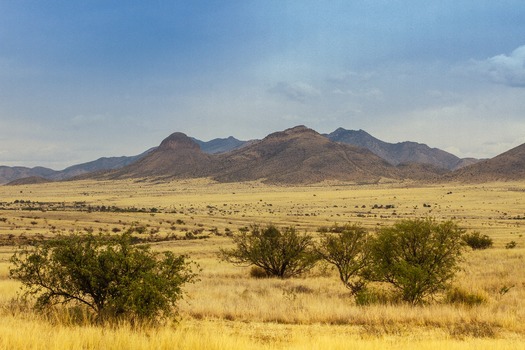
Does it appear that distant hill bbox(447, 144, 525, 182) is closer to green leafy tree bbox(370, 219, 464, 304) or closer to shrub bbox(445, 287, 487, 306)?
green leafy tree bbox(370, 219, 464, 304)

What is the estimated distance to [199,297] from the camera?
1438 cm

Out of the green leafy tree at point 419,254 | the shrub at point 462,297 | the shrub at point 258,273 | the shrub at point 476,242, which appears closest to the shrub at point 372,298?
the green leafy tree at point 419,254

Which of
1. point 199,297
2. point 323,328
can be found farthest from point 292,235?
point 323,328

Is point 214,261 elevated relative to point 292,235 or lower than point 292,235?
lower

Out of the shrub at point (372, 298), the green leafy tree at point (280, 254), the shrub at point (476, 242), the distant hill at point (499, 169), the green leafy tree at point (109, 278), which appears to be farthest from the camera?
the distant hill at point (499, 169)

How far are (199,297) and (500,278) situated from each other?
1172 centimetres

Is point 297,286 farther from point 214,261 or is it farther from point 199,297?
point 214,261

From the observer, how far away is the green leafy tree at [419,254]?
46.8 feet

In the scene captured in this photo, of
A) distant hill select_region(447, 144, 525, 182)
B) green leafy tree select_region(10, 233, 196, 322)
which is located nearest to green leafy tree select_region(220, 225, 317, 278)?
green leafy tree select_region(10, 233, 196, 322)

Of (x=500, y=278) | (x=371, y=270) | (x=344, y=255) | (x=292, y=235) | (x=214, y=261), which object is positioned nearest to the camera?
(x=371, y=270)

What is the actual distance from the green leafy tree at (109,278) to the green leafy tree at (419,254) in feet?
24.7

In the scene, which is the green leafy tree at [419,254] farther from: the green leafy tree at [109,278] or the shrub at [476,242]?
the shrub at [476,242]

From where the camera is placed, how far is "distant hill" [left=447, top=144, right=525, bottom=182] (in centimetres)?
16112

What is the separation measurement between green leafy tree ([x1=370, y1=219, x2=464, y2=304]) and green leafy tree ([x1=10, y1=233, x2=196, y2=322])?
7.52 meters
